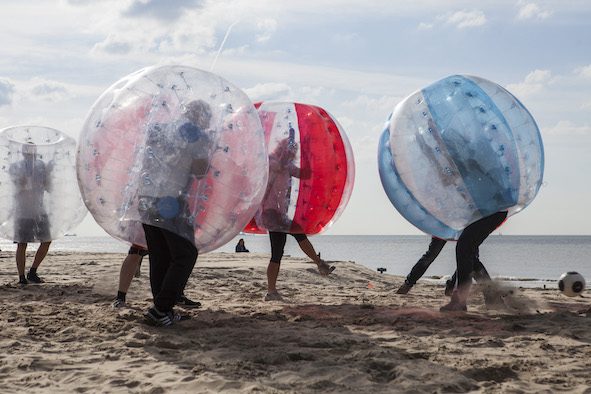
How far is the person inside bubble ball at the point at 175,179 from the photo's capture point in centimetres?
550

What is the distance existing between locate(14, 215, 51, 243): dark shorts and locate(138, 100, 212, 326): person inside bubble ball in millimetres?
3858

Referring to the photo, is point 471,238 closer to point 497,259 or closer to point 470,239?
point 470,239

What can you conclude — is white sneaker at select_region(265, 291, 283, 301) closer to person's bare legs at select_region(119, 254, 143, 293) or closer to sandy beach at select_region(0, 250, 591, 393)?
sandy beach at select_region(0, 250, 591, 393)

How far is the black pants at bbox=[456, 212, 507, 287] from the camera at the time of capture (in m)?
6.71

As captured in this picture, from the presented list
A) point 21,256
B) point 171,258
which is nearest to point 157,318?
point 171,258

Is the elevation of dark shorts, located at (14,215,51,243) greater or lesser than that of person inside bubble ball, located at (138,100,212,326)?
lesser

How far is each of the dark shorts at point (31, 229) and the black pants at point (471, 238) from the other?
527cm

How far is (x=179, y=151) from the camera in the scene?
552cm

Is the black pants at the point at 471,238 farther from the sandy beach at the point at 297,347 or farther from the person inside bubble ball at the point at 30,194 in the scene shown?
the person inside bubble ball at the point at 30,194

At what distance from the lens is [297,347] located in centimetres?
505

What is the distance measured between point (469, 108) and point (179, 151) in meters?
2.81

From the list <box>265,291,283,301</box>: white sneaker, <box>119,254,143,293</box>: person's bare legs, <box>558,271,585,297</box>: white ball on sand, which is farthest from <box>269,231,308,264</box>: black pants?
<box>558,271,585,297</box>: white ball on sand

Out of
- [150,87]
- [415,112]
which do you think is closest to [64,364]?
[150,87]

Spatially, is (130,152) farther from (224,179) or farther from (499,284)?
(499,284)
